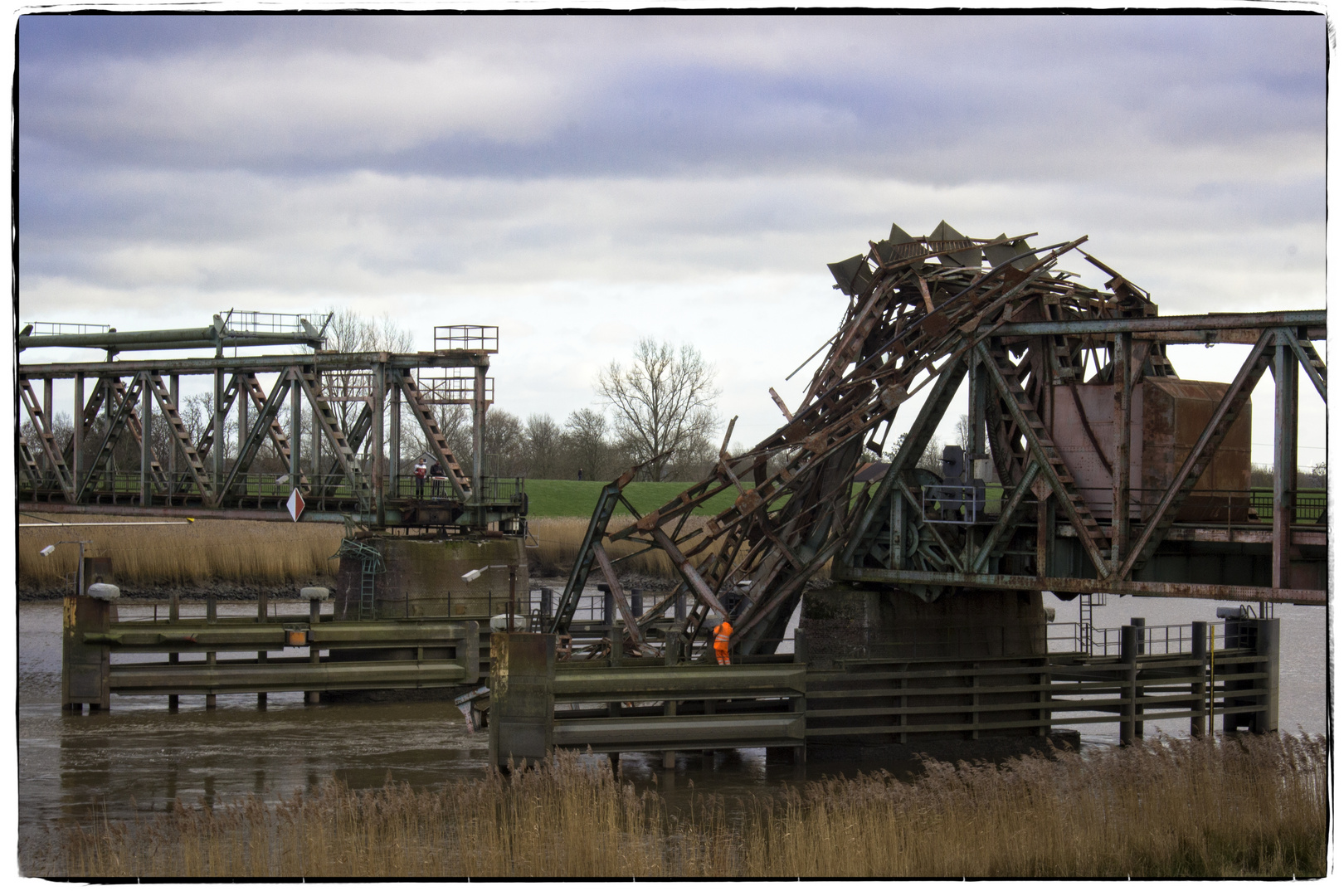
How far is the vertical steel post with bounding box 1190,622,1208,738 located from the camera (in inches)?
1156

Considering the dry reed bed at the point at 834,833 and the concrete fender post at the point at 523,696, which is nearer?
the dry reed bed at the point at 834,833

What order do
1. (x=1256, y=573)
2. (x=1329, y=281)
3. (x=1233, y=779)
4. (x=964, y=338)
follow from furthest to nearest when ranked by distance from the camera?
1. (x=964, y=338)
2. (x=1256, y=573)
3. (x=1233, y=779)
4. (x=1329, y=281)

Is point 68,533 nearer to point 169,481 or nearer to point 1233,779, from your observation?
point 169,481

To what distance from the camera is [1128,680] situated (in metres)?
28.3

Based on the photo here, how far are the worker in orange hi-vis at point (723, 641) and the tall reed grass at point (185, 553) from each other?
28.1 metres

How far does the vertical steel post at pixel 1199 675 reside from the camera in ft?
96.4

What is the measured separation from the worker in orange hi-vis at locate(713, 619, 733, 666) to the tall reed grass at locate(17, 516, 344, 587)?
92.3ft

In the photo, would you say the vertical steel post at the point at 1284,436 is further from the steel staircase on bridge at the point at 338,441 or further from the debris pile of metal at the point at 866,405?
the steel staircase on bridge at the point at 338,441

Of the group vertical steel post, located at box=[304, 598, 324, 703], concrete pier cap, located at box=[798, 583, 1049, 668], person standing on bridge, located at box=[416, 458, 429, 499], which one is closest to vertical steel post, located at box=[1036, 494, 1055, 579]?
concrete pier cap, located at box=[798, 583, 1049, 668]

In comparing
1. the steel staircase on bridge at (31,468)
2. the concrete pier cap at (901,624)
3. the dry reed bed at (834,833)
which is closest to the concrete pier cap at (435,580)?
the concrete pier cap at (901,624)

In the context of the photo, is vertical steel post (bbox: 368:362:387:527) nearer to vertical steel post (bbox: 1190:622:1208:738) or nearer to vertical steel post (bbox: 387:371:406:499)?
vertical steel post (bbox: 387:371:406:499)

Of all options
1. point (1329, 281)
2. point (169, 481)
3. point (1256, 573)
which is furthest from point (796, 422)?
point (169, 481)

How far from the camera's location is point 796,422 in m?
26.4

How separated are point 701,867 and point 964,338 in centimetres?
1088
